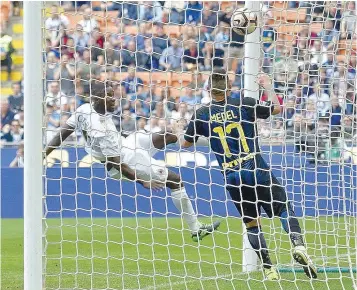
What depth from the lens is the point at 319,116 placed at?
900 centimetres

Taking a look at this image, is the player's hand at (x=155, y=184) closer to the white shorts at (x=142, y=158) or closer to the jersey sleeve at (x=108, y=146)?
the white shorts at (x=142, y=158)

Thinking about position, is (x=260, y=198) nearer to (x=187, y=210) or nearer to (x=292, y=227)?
(x=292, y=227)

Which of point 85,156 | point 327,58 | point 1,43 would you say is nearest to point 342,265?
point 327,58

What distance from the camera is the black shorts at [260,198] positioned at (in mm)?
7281

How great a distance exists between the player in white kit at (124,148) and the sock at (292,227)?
2.99ft

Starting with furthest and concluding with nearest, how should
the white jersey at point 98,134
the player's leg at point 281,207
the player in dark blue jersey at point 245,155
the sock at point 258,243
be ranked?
the white jersey at point 98,134 < the sock at point 258,243 < the player in dark blue jersey at point 245,155 < the player's leg at point 281,207

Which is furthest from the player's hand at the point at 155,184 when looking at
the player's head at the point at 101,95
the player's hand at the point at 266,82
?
the player's hand at the point at 266,82

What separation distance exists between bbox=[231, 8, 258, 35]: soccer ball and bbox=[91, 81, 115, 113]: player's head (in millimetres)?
1236

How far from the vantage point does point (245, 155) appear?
737cm

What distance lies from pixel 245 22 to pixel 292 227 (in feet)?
6.14

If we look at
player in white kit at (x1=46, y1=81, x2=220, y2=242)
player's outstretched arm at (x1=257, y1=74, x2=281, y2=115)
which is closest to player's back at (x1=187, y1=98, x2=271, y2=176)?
player's outstretched arm at (x1=257, y1=74, x2=281, y2=115)

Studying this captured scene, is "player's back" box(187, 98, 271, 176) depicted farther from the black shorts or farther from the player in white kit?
the player in white kit

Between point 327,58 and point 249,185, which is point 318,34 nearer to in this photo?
point 327,58

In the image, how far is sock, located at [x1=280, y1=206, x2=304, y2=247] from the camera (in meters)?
7.07
